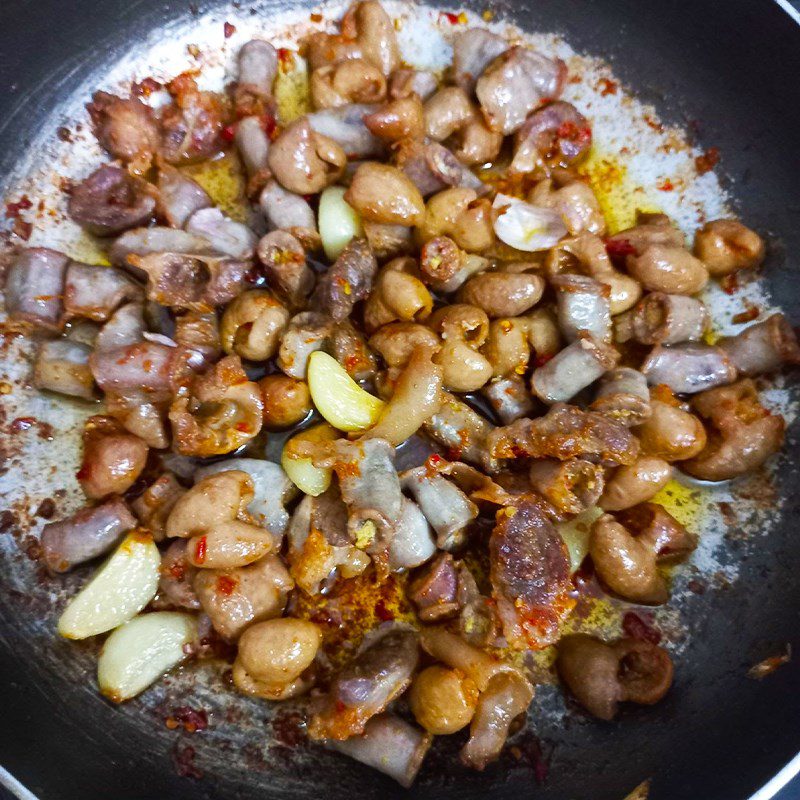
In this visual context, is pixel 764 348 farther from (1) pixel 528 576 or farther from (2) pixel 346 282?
(2) pixel 346 282

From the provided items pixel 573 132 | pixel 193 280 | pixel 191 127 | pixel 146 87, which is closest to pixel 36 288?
pixel 193 280

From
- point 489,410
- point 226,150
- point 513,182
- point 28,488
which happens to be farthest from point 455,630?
point 226,150

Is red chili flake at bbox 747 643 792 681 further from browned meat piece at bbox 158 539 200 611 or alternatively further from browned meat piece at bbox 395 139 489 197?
browned meat piece at bbox 395 139 489 197

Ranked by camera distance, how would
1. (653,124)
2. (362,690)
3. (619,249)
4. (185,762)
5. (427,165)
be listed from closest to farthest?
(362,690) < (185,762) < (427,165) < (619,249) < (653,124)

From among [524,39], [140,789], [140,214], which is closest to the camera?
[140,789]

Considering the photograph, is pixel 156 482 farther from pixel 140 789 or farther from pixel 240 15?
pixel 240 15

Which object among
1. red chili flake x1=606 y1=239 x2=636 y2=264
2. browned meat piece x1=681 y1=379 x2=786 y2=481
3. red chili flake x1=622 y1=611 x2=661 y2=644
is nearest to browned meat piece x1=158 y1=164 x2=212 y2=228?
red chili flake x1=606 y1=239 x2=636 y2=264

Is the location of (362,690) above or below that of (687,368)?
below
